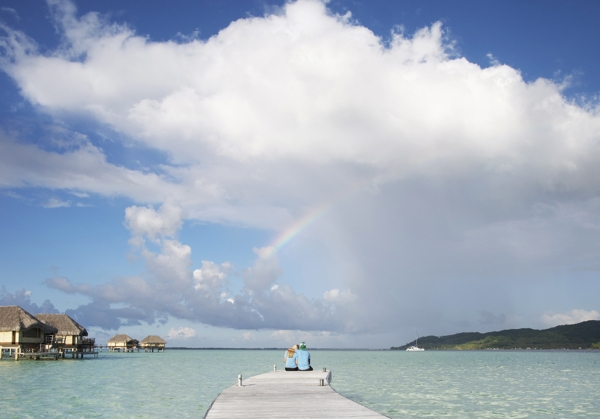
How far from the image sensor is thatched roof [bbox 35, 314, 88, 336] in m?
78.0

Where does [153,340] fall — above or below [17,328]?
below

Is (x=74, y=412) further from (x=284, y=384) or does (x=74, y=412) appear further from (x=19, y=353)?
(x=19, y=353)

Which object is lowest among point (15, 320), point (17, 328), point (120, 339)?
point (120, 339)

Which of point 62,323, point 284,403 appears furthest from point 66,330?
point 284,403

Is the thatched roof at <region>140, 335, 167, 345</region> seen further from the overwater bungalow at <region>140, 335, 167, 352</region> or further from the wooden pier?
the wooden pier

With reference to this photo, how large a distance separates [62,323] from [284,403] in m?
74.4

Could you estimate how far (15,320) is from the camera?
64.6 meters

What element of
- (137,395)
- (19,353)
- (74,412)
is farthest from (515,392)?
(19,353)

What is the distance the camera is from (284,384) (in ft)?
69.4

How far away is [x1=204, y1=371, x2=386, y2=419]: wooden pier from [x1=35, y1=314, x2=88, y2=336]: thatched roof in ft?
217

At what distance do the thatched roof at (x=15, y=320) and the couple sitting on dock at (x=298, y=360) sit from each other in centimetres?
5067

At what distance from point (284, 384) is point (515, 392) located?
17.3 m

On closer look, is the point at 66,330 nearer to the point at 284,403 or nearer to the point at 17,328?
the point at 17,328

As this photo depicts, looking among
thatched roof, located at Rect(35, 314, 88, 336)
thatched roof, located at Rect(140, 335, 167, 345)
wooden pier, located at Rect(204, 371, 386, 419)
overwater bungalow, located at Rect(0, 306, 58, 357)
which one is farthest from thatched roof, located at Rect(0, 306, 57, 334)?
thatched roof, located at Rect(140, 335, 167, 345)
